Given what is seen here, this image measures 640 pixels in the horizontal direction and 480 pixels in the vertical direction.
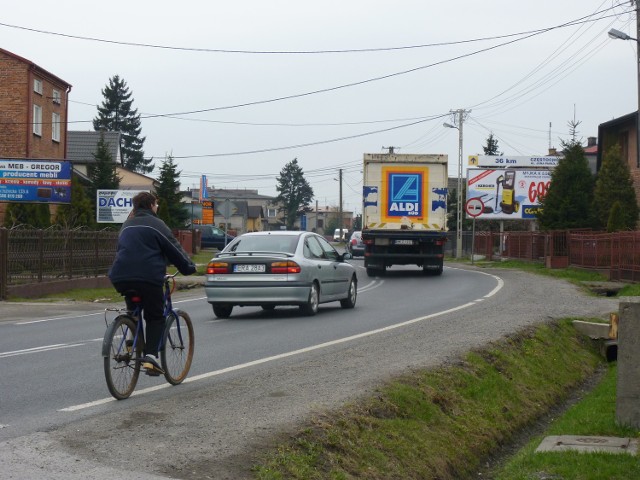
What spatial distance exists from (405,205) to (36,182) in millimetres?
14344

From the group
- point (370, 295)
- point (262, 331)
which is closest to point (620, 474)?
point (262, 331)

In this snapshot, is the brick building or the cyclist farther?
the brick building

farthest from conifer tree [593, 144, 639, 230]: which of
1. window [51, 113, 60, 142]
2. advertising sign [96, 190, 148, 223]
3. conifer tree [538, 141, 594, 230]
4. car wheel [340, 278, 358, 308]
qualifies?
window [51, 113, 60, 142]

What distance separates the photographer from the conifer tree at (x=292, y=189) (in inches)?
5418

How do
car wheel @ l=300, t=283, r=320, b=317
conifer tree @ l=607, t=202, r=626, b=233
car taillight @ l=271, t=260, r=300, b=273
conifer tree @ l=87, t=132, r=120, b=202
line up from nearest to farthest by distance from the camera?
car taillight @ l=271, t=260, r=300, b=273, car wheel @ l=300, t=283, r=320, b=317, conifer tree @ l=607, t=202, r=626, b=233, conifer tree @ l=87, t=132, r=120, b=202

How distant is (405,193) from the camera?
3078cm

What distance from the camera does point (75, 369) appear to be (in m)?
10.1

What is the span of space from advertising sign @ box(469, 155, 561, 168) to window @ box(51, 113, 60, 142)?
111 feet

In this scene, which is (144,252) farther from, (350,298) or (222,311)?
(350,298)

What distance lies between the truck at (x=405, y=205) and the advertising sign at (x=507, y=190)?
2824 cm

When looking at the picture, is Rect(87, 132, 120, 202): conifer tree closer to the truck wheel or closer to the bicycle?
the truck wheel

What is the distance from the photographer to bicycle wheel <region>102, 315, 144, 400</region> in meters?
7.75

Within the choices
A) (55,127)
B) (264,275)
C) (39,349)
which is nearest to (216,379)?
(39,349)

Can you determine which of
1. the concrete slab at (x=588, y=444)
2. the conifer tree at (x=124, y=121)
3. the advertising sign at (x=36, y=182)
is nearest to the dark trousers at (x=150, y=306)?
the concrete slab at (x=588, y=444)
